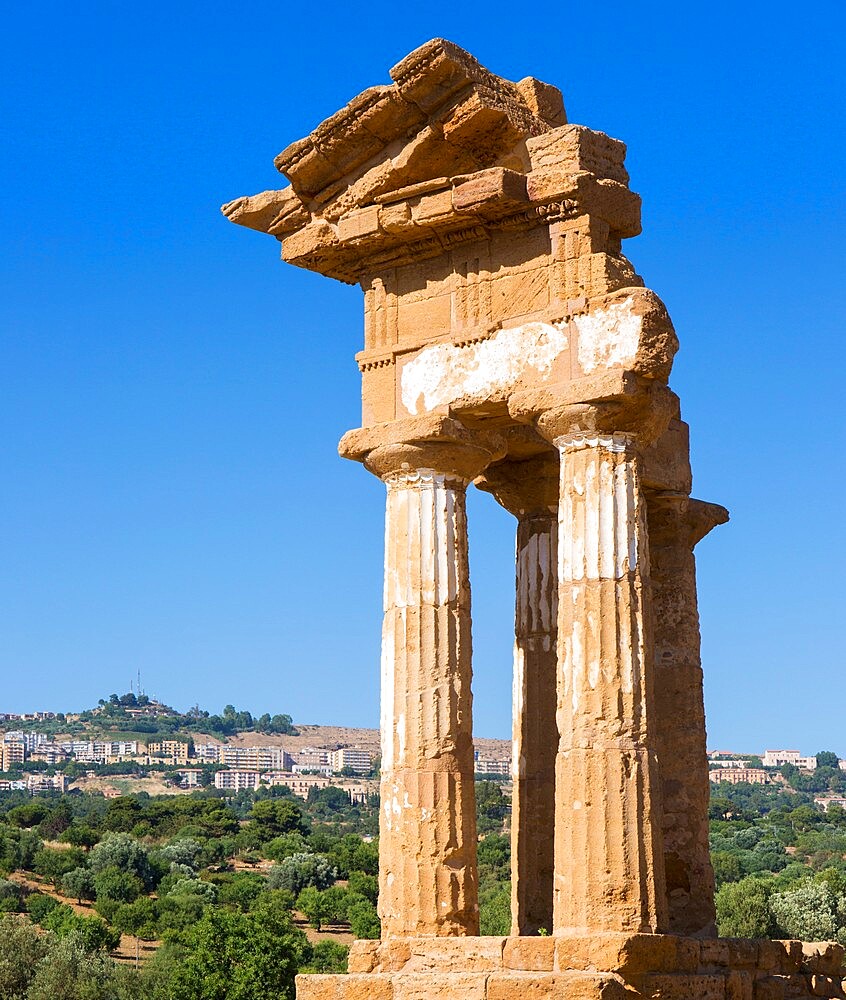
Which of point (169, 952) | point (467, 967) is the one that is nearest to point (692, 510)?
point (467, 967)

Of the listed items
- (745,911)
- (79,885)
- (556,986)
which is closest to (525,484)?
(556,986)

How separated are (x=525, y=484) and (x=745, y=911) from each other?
111ft

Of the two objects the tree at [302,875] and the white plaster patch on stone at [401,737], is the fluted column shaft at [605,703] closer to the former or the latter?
the white plaster patch on stone at [401,737]

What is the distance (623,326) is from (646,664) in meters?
3.61

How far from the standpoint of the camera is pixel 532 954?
18.7 meters

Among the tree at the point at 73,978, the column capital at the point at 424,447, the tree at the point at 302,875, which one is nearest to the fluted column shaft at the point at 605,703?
the column capital at the point at 424,447

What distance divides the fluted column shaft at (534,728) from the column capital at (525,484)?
158 mm

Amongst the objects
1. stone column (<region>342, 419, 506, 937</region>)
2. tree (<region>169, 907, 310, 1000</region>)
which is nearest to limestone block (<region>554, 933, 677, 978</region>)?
stone column (<region>342, 419, 506, 937</region>)

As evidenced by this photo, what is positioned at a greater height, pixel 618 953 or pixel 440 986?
pixel 618 953

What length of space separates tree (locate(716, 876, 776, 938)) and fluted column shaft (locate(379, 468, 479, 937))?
3125 centimetres

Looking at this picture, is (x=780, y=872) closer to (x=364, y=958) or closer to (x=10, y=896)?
(x=10, y=896)

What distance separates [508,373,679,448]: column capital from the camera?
1983cm

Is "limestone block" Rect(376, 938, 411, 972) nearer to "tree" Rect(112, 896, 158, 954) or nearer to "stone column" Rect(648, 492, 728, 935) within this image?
A: "stone column" Rect(648, 492, 728, 935)

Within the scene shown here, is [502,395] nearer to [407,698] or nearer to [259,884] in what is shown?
[407,698]
